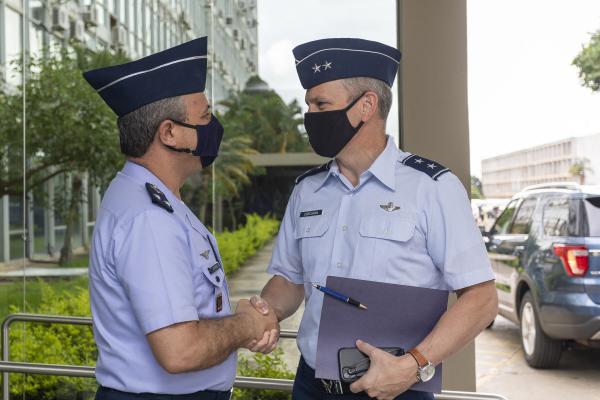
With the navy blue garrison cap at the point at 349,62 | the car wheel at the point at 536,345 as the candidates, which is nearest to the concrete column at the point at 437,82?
the car wheel at the point at 536,345

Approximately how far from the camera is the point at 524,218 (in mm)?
4613

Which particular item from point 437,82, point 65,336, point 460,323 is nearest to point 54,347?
point 65,336

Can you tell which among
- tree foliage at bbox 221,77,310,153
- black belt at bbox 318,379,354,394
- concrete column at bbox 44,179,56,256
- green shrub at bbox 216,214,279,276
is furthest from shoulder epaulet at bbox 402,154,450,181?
concrete column at bbox 44,179,56,256

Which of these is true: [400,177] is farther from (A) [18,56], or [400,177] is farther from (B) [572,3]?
(A) [18,56]

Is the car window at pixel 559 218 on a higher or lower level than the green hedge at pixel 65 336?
higher

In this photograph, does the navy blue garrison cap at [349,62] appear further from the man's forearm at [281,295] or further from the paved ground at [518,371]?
the paved ground at [518,371]

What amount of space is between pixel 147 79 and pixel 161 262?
409 mm

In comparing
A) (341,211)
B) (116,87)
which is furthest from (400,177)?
(116,87)

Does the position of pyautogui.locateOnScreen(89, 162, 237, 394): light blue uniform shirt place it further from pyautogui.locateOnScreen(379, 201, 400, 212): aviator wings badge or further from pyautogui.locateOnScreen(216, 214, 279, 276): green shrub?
pyautogui.locateOnScreen(216, 214, 279, 276): green shrub

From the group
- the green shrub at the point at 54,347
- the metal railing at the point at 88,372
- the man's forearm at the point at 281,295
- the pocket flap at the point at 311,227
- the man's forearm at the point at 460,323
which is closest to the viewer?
the man's forearm at the point at 460,323

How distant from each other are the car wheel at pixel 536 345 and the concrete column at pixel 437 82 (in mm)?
1304

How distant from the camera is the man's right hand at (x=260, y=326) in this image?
1634mm

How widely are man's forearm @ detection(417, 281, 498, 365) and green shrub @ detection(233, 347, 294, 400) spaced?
2.44 m

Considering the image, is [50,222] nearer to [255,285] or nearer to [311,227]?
[255,285]
